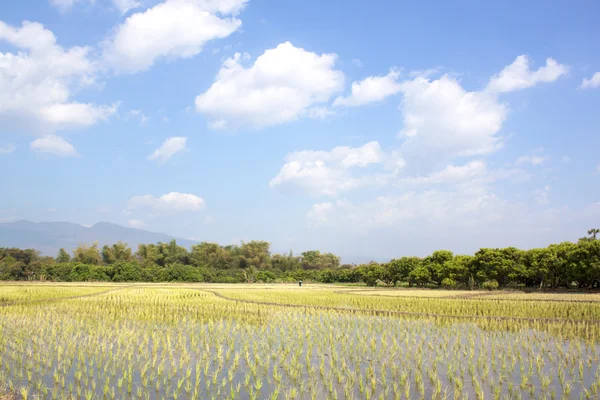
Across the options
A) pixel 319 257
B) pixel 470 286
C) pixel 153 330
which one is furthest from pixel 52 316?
pixel 319 257

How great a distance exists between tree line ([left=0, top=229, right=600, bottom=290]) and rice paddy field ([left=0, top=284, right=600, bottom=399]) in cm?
1320

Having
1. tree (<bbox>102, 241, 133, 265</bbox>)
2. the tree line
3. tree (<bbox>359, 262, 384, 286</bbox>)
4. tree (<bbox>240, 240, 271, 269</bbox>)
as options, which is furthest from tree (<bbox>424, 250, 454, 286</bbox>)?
tree (<bbox>102, 241, 133, 265</bbox>)

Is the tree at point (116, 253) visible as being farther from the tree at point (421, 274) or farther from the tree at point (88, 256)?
the tree at point (421, 274)

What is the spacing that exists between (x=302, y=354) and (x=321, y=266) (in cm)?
6887

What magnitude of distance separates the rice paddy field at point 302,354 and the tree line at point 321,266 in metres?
13.2

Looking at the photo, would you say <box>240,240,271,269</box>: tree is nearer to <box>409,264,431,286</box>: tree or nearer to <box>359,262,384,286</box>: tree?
<box>359,262,384,286</box>: tree

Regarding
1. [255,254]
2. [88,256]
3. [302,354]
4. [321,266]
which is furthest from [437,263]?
[88,256]

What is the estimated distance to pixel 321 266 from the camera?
7744 cm

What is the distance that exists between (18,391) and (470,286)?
2976 cm

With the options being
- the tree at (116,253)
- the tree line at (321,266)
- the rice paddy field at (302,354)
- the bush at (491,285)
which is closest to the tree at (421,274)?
the tree line at (321,266)

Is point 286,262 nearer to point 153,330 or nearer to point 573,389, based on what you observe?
point 153,330

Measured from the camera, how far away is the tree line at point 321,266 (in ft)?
91.1

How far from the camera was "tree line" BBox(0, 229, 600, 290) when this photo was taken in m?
27.8

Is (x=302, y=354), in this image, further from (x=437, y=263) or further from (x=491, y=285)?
(x=437, y=263)
